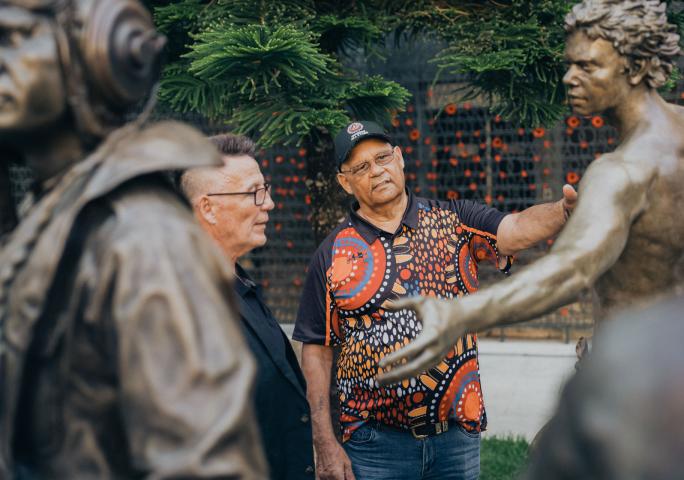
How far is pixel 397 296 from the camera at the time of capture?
3.64 meters

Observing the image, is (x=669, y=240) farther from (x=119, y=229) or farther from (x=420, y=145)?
(x=420, y=145)

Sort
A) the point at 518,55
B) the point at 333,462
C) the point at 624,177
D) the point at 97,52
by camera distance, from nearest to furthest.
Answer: the point at 97,52 < the point at 624,177 < the point at 333,462 < the point at 518,55

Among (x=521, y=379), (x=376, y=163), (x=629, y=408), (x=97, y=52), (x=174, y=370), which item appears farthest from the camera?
(x=521, y=379)

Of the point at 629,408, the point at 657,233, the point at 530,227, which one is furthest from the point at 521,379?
the point at 629,408

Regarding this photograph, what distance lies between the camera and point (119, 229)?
1418 mm

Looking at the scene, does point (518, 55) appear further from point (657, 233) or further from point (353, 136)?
point (657, 233)

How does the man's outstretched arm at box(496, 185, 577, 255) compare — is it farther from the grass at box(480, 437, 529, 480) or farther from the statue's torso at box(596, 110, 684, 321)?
the grass at box(480, 437, 529, 480)

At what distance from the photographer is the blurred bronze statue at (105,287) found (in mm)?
1346

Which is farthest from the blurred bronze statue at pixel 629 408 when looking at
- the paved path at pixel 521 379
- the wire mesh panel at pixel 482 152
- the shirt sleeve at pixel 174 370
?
the wire mesh panel at pixel 482 152

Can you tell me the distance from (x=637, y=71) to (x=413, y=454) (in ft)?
5.97

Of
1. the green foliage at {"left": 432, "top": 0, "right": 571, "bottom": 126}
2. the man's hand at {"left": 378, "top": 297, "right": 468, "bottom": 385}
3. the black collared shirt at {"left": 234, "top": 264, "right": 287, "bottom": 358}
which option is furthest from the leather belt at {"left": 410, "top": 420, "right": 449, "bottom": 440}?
the green foliage at {"left": 432, "top": 0, "right": 571, "bottom": 126}

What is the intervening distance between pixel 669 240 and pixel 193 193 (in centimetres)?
172

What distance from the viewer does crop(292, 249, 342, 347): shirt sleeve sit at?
3836 millimetres

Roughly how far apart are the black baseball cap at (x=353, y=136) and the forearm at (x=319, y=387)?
2.89 feet
